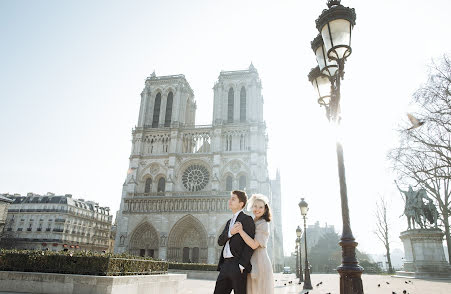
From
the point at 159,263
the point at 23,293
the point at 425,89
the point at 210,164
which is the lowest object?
the point at 23,293

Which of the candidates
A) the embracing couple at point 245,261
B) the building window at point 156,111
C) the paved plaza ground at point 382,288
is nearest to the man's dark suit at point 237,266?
the embracing couple at point 245,261

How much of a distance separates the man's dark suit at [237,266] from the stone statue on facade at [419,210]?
17334 millimetres

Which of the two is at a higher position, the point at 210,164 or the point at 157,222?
the point at 210,164

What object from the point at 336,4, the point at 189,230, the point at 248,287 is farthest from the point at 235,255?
the point at 189,230

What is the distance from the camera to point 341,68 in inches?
162

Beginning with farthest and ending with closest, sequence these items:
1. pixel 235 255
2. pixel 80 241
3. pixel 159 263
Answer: pixel 80 241 < pixel 159 263 < pixel 235 255

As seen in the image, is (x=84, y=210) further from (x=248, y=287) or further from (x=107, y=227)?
(x=248, y=287)

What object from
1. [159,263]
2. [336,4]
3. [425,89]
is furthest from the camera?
[425,89]

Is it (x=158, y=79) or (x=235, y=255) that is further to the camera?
(x=158, y=79)

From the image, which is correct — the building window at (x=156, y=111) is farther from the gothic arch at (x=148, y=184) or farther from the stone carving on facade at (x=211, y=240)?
the stone carving on facade at (x=211, y=240)

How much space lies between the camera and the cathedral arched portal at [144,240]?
32094mm

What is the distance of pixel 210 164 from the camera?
Answer: 34406mm

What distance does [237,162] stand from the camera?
1323 inches

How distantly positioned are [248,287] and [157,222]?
30367 mm
